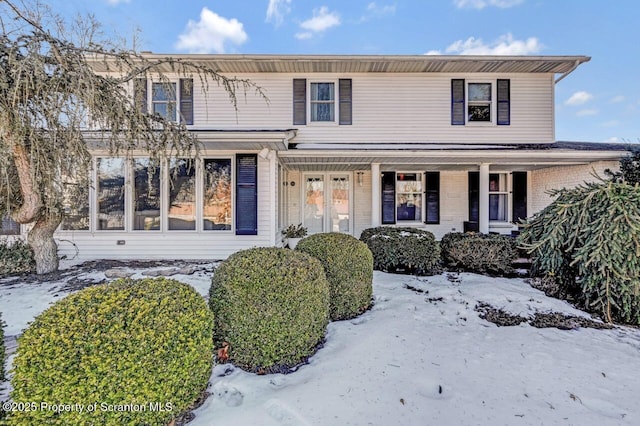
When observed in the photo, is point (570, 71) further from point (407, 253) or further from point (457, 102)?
point (407, 253)

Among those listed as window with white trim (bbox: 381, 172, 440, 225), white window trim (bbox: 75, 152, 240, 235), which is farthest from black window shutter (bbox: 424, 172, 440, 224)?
white window trim (bbox: 75, 152, 240, 235)

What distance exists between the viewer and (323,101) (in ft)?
29.9

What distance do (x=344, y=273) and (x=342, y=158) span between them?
4.88 m

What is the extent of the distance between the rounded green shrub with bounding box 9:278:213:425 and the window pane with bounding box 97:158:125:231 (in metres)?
6.50

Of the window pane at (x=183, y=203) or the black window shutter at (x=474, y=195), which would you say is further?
the black window shutter at (x=474, y=195)

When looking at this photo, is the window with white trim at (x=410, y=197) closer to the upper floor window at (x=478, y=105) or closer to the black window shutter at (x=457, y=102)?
the black window shutter at (x=457, y=102)

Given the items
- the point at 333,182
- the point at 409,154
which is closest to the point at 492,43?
the point at 409,154

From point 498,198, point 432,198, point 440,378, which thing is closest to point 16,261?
point 440,378

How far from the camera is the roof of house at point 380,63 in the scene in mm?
8461

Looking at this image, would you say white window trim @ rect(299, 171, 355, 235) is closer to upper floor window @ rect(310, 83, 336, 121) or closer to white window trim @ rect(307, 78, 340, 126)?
white window trim @ rect(307, 78, 340, 126)

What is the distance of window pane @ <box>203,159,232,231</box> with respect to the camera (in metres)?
7.82

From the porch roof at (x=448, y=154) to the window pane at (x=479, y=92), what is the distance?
1.62 meters

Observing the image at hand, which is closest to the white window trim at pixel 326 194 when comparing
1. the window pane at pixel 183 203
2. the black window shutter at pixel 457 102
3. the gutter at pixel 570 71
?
the black window shutter at pixel 457 102

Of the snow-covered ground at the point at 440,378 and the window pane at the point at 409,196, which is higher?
the window pane at the point at 409,196
